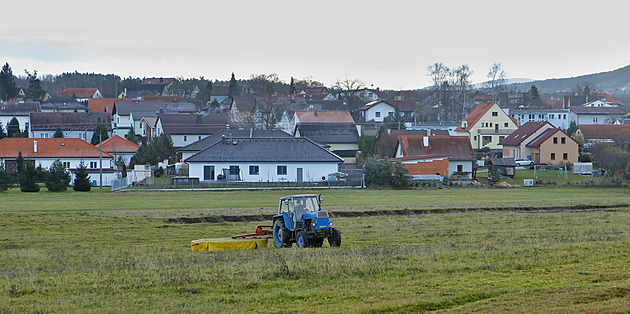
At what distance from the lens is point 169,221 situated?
3350 cm

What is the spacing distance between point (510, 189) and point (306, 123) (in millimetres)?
46351

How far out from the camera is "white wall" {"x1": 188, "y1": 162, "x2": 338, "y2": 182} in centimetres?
6581

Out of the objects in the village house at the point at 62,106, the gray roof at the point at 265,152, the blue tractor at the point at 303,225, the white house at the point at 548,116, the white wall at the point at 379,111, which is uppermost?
the village house at the point at 62,106

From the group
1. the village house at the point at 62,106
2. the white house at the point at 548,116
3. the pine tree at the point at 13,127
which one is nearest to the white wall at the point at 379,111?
the white house at the point at 548,116

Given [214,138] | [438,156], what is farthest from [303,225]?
[214,138]

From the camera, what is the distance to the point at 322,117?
108188 millimetres

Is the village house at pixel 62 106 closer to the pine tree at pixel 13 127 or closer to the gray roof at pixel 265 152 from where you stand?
the pine tree at pixel 13 127

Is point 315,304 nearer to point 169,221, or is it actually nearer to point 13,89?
point 169,221

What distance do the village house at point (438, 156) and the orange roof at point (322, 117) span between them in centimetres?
3050

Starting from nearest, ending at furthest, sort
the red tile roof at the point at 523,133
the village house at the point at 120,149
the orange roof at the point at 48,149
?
the orange roof at the point at 48,149 < the village house at the point at 120,149 < the red tile roof at the point at 523,133

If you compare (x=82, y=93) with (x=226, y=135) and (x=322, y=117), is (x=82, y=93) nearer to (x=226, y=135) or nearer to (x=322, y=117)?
(x=322, y=117)

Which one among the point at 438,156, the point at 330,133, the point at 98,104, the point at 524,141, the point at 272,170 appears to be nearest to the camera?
the point at 272,170

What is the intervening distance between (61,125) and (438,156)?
6277 cm

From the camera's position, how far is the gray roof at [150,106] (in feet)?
401
